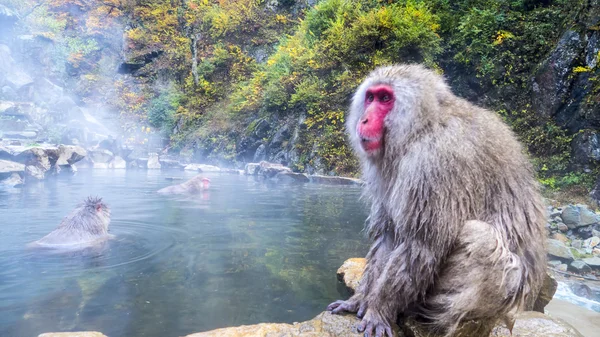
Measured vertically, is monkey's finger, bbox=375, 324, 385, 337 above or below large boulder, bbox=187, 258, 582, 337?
above

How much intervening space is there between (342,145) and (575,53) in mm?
6236

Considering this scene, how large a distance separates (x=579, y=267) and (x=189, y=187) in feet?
23.1

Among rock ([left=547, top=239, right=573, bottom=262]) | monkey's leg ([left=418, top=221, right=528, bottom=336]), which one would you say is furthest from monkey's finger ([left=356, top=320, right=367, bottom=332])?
rock ([left=547, top=239, right=573, bottom=262])

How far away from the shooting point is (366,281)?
209 cm

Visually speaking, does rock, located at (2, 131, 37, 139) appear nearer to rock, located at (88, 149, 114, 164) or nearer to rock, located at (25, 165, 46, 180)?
rock, located at (88, 149, 114, 164)

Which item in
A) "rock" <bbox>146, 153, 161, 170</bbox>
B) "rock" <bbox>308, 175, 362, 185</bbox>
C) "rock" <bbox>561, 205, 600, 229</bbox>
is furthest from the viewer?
"rock" <bbox>146, 153, 161, 170</bbox>

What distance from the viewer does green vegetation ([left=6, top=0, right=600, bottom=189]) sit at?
979 cm

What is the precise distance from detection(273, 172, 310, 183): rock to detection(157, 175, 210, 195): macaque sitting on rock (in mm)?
2771

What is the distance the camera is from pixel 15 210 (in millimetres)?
5520

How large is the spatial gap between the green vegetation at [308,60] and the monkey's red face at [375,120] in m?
7.49

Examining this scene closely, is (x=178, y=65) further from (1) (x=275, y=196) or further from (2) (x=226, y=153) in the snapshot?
(1) (x=275, y=196)

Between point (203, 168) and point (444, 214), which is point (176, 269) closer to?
point (444, 214)

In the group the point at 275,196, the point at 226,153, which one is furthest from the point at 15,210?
the point at 226,153

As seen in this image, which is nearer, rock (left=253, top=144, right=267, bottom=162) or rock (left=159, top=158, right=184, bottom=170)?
rock (left=253, top=144, right=267, bottom=162)
